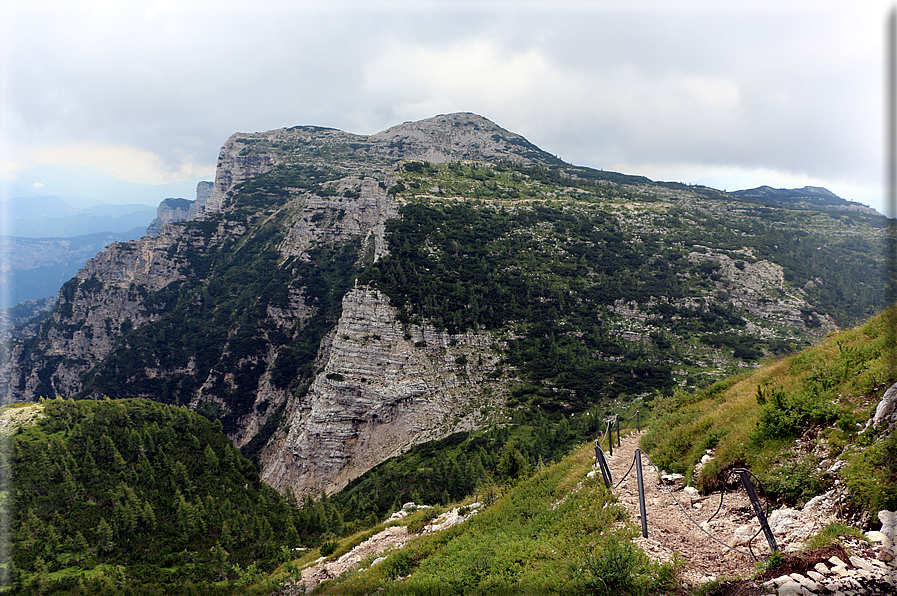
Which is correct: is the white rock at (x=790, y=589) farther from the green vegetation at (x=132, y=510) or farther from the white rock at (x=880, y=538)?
the green vegetation at (x=132, y=510)

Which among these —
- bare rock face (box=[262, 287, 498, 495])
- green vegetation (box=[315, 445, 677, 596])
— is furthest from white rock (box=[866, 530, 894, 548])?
bare rock face (box=[262, 287, 498, 495])

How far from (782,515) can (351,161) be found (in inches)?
7826

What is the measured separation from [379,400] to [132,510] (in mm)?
35136

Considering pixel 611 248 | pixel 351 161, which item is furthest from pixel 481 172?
pixel 351 161

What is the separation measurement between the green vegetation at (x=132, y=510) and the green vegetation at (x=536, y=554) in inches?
387

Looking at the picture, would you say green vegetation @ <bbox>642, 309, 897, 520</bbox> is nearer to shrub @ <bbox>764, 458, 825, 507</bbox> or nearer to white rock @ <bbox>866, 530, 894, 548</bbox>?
shrub @ <bbox>764, 458, 825, 507</bbox>

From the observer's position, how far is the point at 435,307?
205 ft

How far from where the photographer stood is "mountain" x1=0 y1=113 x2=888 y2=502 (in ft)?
179

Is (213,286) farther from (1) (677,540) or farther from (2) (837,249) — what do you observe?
(2) (837,249)

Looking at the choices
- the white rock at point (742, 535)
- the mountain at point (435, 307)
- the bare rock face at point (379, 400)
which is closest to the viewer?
the white rock at point (742, 535)

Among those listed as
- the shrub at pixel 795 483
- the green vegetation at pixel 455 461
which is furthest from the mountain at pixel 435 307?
the shrub at pixel 795 483

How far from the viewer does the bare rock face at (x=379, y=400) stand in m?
53.3

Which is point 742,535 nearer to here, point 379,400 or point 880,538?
point 880,538

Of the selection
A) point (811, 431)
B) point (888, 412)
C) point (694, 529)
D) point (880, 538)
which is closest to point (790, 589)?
point (880, 538)
